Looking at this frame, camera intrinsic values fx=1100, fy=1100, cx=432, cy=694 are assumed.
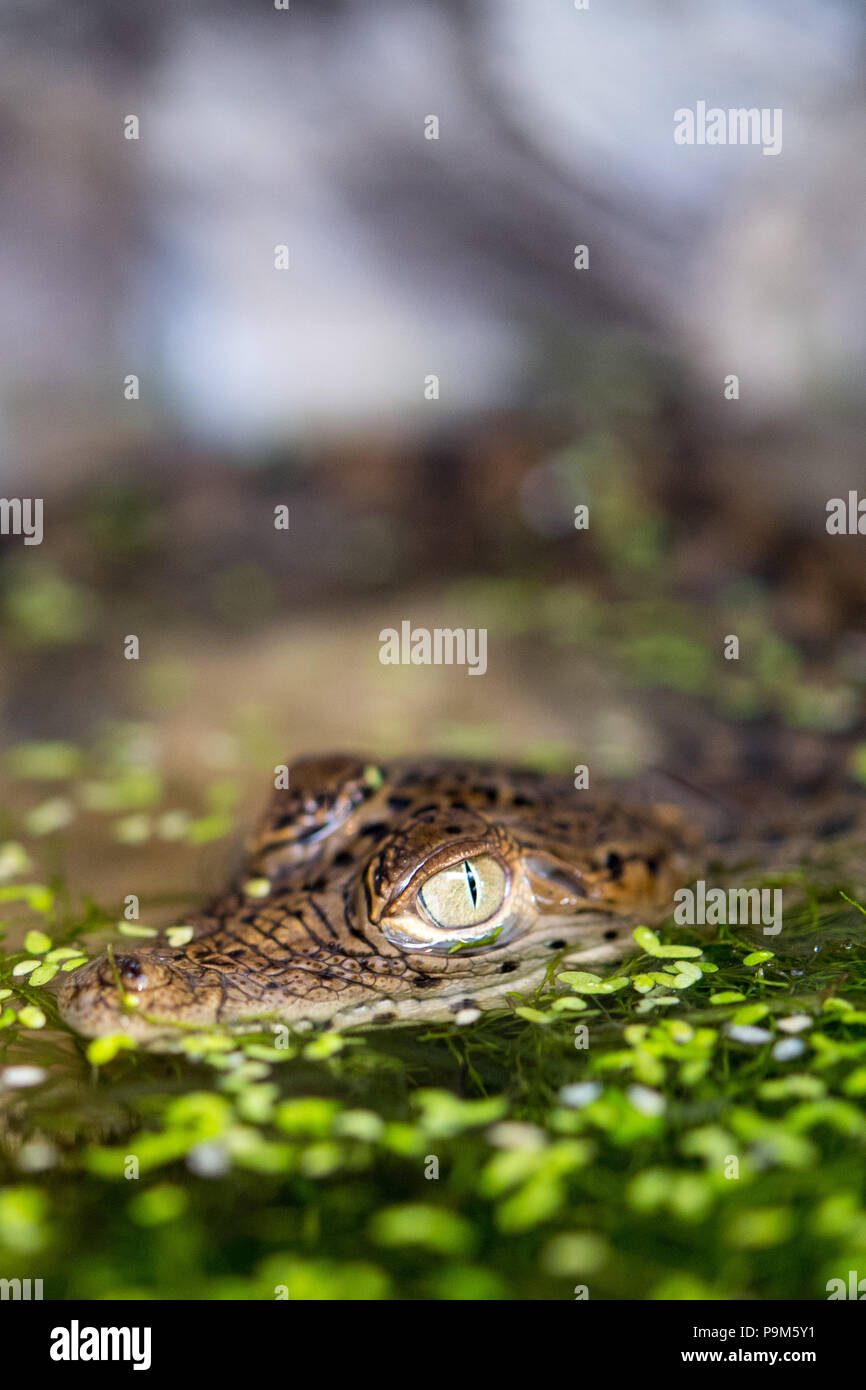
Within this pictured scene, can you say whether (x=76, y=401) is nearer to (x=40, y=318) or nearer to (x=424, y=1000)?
(x=40, y=318)

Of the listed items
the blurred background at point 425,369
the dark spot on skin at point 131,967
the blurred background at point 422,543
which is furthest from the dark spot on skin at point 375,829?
the blurred background at point 425,369

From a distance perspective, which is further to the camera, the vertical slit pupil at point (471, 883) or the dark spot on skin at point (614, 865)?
the dark spot on skin at point (614, 865)

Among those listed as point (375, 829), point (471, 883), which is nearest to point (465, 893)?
point (471, 883)

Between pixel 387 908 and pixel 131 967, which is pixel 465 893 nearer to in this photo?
pixel 387 908

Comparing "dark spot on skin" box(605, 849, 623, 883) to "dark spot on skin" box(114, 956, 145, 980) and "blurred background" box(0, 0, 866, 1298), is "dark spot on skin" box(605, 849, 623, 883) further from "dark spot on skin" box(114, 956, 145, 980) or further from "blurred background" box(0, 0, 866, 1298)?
"dark spot on skin" box(114, 956, 145, 980)

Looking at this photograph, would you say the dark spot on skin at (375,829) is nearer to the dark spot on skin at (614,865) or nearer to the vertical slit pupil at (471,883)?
the vertical slit pupil at (471,883)

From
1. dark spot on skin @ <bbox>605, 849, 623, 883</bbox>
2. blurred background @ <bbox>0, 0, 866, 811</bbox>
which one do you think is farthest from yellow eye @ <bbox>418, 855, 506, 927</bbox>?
blurred background @ <bbox>0, 0, 866, 811</bbox>
